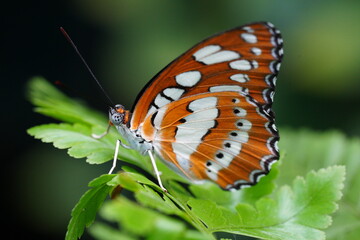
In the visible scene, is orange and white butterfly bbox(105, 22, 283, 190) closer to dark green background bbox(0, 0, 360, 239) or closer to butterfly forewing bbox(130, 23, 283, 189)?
butterfly forewing bbox(130, 23, 283, 189)

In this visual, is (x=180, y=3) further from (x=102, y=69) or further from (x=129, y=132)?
(x=129, y=132)

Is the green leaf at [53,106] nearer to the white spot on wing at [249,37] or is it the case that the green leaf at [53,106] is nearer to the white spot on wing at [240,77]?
the white spot on wing at [240,77]

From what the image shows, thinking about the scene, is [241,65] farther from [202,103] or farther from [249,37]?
[202,103]

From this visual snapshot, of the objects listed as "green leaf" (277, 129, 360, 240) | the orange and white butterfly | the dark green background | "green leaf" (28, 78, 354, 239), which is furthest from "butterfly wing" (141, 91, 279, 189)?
the dark green background

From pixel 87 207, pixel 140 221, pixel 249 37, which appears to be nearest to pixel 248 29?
pixel 249 37

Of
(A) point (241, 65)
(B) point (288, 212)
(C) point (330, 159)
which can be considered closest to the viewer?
(B) point (288, 212)

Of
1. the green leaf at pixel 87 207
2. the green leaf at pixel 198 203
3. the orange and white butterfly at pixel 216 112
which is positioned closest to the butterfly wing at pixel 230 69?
the orange and white butterfly at pixel 216 112

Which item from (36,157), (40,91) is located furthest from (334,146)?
(36,157)
